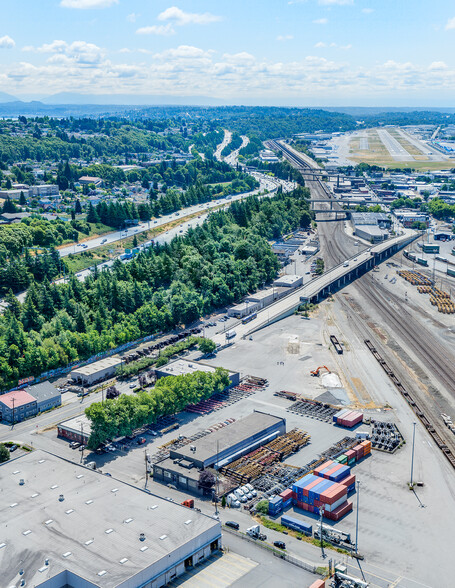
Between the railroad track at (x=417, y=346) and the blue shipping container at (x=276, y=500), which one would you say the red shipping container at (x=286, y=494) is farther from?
the railroad track at (x=417, y=346)

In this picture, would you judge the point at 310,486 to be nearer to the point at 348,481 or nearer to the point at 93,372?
the point at 348,481

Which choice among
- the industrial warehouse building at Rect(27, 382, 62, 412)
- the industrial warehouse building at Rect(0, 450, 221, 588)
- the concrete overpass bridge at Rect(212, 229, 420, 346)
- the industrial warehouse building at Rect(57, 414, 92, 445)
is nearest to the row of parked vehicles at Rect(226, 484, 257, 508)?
the industrial warehouse building at Rect(0, 450, 221, 588)

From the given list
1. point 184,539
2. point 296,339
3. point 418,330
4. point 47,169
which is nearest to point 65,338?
point 296,339

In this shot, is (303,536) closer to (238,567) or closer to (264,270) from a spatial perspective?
(238,567)

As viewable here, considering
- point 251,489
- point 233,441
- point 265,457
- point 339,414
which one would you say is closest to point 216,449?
point 233,441

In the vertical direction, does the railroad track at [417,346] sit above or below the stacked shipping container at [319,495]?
below

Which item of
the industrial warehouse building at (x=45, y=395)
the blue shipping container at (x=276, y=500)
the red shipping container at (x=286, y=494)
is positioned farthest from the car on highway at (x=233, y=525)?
the industrial warehouse building at (x=45, y=395)
